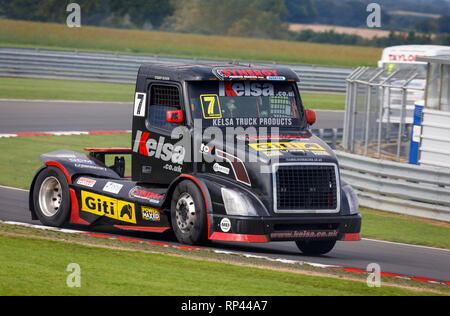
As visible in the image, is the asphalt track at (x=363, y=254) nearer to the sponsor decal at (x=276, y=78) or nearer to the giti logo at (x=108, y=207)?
the giti logo at (x=108, y=207)

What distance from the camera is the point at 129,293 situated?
279 inches

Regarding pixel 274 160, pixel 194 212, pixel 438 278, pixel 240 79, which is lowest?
pixel 438 278

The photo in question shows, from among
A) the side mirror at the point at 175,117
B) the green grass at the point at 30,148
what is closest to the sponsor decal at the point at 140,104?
the side mirror at the point at 175,117

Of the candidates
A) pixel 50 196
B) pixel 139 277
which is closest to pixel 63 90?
pixel 50 196

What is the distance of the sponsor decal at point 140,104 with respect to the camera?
11203mm

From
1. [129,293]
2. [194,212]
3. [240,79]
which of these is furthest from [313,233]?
[129,293]

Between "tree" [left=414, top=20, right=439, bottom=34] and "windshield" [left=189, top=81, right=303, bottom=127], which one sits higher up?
"tree" [left=414, top=20, right=439, bottom=34]

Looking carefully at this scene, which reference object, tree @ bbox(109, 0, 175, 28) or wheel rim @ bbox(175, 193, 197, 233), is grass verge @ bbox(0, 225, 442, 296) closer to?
wheel rim @ bbox(175, 193, 197, 233)

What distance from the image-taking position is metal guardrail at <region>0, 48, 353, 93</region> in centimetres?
3769

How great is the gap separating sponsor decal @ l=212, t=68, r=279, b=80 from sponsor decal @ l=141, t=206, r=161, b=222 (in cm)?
195

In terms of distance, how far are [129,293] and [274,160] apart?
327 cm

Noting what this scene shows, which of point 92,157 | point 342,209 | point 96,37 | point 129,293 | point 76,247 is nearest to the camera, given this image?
point 129,293

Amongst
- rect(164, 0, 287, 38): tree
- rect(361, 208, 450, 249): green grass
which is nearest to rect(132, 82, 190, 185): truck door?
rect(361, 208, 450, 249): green grass
